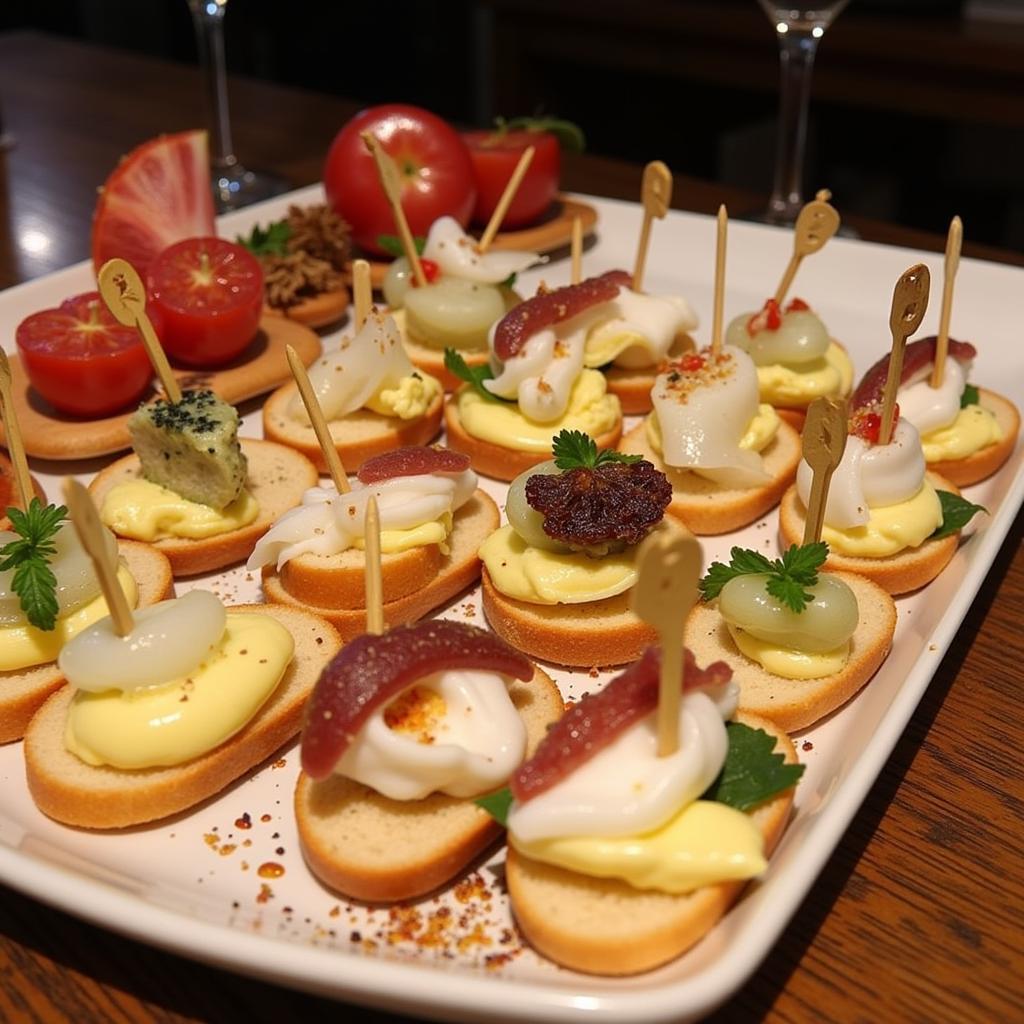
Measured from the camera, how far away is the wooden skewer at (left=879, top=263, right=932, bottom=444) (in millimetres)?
2141

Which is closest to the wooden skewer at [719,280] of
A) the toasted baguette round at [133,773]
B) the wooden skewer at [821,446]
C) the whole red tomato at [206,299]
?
the wooden skewer at [821,446]

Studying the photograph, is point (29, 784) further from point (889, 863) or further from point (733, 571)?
point (889, 863)

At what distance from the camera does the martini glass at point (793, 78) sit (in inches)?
148

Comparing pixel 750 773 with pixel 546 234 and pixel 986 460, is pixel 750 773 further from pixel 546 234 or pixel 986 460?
pixel 546 234

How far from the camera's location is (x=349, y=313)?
3.69 metres

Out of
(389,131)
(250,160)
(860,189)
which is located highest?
(389,131)

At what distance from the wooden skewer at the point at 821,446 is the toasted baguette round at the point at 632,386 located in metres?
1.02

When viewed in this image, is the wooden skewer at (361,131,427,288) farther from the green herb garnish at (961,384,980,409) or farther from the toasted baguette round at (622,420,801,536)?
the green herb garnish at (961,384,980,409)

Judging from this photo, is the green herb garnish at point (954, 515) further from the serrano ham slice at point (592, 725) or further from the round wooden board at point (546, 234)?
the round wooden board at point (546, 234)

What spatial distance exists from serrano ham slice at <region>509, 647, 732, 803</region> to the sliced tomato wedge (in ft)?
8.02

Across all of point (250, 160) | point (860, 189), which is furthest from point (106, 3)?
point (860, 189)

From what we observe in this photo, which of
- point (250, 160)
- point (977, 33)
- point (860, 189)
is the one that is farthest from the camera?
point (860, 189)

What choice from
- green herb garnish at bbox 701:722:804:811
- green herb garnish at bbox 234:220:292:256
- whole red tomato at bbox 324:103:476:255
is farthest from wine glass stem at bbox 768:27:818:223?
green herb garnish at bbox 701:722:804:811

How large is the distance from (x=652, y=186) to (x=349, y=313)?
120 cm
